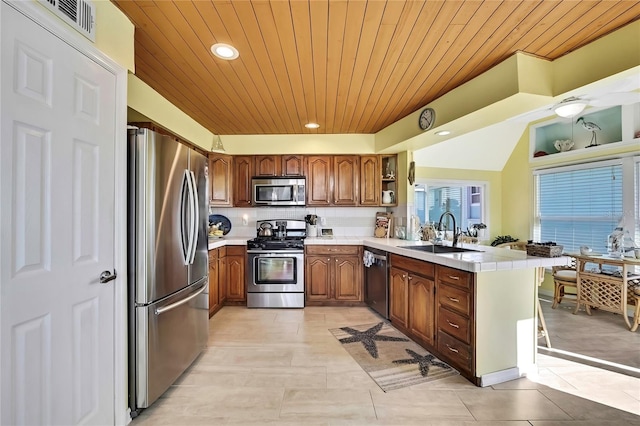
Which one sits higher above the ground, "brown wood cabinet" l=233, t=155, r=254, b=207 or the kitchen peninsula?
"brown wood cabinet" l=233, t=155, r=254, b=207

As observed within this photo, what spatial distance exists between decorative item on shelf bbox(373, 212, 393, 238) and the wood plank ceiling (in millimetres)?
1852

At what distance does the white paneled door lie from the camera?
44.1 inches

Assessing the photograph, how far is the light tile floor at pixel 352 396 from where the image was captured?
1805 millimetres

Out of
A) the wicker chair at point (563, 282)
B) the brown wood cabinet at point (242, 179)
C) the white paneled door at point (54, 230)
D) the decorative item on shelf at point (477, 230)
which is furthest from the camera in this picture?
the decorative item on shelf at point (477, 230)

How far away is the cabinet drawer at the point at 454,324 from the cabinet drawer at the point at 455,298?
6 centimetres

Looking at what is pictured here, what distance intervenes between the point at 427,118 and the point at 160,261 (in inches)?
113

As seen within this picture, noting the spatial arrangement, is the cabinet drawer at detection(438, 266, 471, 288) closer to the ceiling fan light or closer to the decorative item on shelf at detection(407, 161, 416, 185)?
the ceiling fan light

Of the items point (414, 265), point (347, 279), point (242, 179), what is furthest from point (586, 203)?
point (242, 179)

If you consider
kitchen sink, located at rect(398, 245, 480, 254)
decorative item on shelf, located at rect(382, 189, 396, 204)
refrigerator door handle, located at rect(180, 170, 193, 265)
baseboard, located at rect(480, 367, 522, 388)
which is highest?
decorative item on shelf, located at rect(382, 189, 396, 204)

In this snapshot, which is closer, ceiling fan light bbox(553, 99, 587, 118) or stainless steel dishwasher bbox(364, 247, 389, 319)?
ceiling fan light bbox(553, 99, 587, 118)

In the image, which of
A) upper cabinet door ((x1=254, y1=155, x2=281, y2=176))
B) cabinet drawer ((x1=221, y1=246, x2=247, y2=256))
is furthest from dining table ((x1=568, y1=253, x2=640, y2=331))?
cabinet drawer ((x1=221, y1=246, x2=247, y2=256))

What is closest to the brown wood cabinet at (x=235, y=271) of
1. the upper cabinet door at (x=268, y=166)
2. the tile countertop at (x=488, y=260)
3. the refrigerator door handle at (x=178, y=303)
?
the upper cabinet door at (x=268, y=166)

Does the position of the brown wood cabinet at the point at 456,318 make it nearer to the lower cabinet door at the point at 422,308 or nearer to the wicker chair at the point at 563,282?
the lower cabinet door at the point at 422,308

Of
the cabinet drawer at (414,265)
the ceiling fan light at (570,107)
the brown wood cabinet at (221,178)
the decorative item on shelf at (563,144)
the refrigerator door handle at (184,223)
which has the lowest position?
the cabinet drawer at (414,265)
